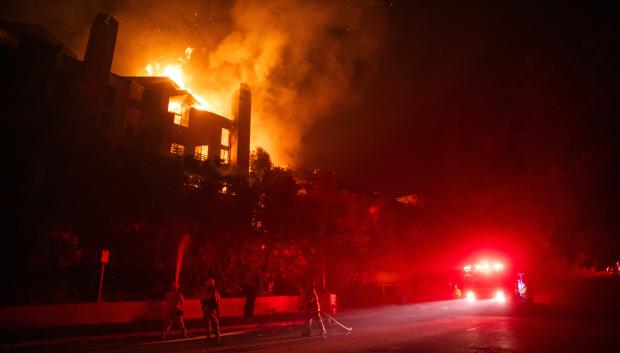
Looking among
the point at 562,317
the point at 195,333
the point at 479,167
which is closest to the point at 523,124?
the point at 479,167

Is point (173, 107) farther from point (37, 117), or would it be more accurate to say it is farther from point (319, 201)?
point (37, 117)

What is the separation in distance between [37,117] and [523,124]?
21.8 m

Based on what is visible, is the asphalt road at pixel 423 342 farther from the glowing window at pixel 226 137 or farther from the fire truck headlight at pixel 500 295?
the glowing window at pixel 226 137

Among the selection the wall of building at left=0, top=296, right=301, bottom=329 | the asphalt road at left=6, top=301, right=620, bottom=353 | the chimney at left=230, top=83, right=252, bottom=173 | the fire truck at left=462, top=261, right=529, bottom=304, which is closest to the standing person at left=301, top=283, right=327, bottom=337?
the asphalt road at left=6, top=301, right=620, bottom=353

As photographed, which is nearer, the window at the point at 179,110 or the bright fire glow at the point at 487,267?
the bright fire glow at the point at 487,267

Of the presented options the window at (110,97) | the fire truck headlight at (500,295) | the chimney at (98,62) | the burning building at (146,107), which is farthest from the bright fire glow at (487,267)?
the window at (110,97)

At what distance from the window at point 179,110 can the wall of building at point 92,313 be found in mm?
22661

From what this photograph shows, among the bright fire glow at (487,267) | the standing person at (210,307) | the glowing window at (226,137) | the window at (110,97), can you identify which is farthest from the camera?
the glowing window at (226,137)

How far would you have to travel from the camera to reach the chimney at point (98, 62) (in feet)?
104

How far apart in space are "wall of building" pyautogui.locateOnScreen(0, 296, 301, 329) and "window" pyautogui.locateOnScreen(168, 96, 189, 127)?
2266cm

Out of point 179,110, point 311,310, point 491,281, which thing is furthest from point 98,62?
point 491,281

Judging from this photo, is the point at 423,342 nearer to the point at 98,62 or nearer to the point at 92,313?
the point at 92,313

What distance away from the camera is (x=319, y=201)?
30.3 m

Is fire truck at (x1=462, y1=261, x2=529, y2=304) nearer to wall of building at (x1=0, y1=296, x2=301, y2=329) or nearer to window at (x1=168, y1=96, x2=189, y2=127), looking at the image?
wall of building at (x1=0, y1=296, x2=301, y2=329)
